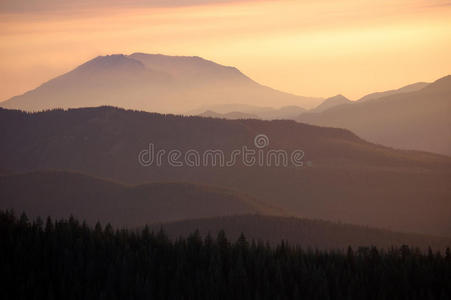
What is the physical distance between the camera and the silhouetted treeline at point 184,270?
17.0m

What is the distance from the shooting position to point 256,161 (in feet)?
342

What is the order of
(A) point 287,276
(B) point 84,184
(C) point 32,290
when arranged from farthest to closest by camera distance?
(B) point 84,184, (A) point 287,276, (C) point 32,290

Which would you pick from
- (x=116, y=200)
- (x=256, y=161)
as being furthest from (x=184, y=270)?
(x=256, y=161)

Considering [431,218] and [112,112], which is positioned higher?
[112,112]

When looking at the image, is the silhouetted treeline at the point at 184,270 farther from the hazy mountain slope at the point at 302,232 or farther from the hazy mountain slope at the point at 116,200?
the hazy mountain slope at the point at 116,200

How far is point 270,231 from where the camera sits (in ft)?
161

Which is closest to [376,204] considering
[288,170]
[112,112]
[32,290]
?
[288,170]

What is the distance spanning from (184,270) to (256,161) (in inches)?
3373

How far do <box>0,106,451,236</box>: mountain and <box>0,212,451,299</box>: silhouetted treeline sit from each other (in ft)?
184

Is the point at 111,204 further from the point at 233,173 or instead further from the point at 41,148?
the point at 41,148

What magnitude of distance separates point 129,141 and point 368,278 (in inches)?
3813

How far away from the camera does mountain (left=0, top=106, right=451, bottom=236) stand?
85606mm

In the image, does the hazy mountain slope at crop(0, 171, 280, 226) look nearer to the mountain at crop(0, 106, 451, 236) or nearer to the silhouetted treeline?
the mountain at crop(0, 106, 451, 236)

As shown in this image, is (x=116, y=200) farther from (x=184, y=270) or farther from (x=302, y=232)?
(x=184, y=270)
